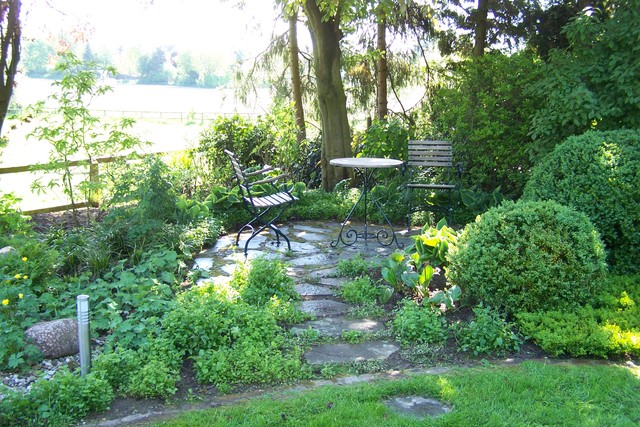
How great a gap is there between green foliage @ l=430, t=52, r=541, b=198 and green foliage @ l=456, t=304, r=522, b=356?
13.9 feet

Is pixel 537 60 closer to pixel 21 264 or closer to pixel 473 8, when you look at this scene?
pixel 473 8

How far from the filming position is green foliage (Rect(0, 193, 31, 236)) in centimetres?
560

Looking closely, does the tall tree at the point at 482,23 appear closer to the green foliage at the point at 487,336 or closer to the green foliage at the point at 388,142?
the green foliage at the point at 388,142

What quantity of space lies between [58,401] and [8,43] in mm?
5353

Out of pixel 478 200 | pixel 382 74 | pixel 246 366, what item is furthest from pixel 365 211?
pixel 382 74

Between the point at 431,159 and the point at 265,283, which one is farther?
the point at 431,159

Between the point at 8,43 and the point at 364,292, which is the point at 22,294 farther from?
the point at 8,43

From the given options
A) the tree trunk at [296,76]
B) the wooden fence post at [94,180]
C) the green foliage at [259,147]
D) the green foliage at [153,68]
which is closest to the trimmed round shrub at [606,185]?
the wooden fence post at [94,180]

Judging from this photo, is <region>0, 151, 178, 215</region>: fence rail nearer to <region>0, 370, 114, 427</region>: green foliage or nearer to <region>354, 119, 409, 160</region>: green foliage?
<region>354, 119, 409, 160</region>: green foliage

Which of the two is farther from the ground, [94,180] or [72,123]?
[72,123]

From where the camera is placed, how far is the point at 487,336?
3.85m

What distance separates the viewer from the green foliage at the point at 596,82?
19.7ft

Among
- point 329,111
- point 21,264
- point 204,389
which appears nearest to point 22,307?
point 21,264

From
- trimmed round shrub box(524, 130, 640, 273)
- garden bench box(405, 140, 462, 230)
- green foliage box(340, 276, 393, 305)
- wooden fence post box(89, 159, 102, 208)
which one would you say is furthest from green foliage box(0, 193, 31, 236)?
trimmed round shrub box(524, 130, 640, 273)
